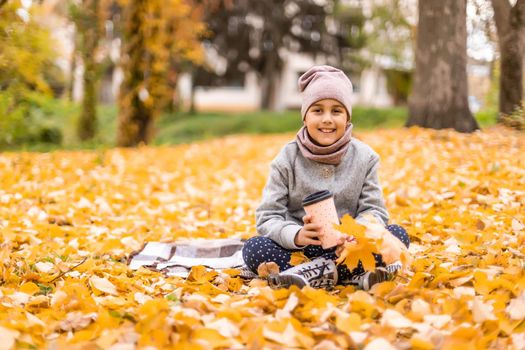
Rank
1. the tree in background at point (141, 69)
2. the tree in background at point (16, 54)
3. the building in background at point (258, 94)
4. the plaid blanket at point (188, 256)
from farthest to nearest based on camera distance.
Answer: the building in background at point (258, 94), the tree in background at point (141, 69), the tree in background at point (16, 54), the plaid blanket at point (188, 256)

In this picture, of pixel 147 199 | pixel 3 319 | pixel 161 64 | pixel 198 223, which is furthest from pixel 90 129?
pixel 3 319

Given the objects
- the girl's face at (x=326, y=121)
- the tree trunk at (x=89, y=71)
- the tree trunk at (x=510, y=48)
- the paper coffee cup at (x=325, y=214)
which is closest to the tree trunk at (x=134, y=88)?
the tree trunk at (x=89, y=71)

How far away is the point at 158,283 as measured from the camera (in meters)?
2.95

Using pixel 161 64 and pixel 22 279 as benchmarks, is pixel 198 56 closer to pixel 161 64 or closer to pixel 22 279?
pixel 161 64

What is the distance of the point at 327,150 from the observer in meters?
2.95

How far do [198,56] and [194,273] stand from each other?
1066cm

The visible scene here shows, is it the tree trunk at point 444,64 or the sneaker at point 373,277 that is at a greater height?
the tree trunk at point 444,64

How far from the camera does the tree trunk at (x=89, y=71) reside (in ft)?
38.1

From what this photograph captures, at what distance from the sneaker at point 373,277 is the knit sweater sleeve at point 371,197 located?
38cm

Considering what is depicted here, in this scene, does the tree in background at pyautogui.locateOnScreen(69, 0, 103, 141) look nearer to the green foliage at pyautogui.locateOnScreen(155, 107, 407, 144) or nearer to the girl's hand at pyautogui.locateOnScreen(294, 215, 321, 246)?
the green foliage at pyautogui.locateOnScreen(155, 107, 407, 144)

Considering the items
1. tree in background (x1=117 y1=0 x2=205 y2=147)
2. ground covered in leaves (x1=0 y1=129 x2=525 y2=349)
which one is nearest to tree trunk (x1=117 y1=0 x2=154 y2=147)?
tree in background (x1=117 y1=0 x2=205 y2=147)

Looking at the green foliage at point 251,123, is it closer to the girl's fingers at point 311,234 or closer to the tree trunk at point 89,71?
the tree trunk at point 89,71

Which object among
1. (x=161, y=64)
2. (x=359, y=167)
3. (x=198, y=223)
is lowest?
(x=198, y=223)

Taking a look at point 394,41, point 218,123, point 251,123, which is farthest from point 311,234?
point 394,41
